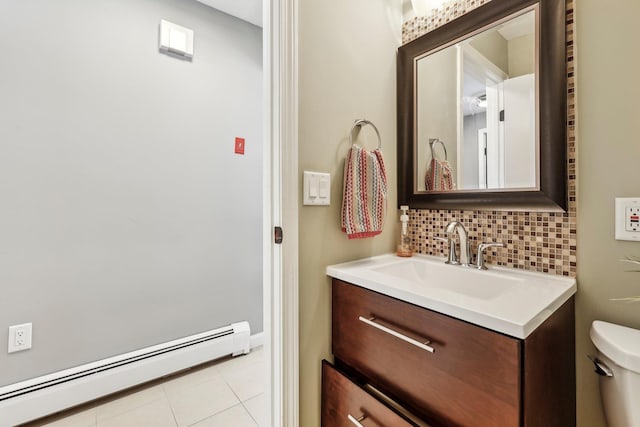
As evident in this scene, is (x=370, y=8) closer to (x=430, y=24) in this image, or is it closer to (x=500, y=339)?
(x=430, y=24)

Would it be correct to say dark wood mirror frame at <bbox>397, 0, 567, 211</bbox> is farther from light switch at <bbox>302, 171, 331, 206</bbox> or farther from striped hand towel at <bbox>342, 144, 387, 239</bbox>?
light switch at <bbox>302, 171, 331, 206</bbox>

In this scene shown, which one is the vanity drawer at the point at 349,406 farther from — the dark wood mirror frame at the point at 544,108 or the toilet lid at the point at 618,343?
the dark wood mirror frame at the point at 544,108

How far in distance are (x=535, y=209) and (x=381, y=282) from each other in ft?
1.91

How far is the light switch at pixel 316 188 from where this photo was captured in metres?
0.97

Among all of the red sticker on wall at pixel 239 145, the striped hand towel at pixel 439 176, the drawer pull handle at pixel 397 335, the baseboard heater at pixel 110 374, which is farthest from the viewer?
the red sticker on wall at pixel 239 145

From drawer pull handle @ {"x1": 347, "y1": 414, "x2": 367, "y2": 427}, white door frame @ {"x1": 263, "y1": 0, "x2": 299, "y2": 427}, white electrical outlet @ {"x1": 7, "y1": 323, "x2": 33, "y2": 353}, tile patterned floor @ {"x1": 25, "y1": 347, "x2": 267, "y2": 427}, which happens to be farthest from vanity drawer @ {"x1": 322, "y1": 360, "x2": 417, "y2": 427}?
white electrical outlet @ {"x1": 7, "y1": 323, "x2": 33, "y2": 353}

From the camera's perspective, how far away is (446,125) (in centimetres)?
117

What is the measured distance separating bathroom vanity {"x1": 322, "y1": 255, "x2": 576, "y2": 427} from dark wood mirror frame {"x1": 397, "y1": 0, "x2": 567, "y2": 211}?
251 millimetres

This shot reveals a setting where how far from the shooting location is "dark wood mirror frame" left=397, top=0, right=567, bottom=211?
834 mm

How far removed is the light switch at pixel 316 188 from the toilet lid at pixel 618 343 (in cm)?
85

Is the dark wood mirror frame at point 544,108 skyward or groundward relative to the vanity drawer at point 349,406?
skyward

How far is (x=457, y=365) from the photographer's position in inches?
24.6

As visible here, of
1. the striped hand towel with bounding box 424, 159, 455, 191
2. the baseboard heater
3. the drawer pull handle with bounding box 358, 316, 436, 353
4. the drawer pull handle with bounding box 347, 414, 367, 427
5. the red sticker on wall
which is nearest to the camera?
the drawer pull handle with bounding box 358, 316, 436, 353

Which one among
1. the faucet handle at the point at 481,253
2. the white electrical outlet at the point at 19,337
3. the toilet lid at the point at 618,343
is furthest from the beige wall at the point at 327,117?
the white electrical outlet at the point at 19,337
